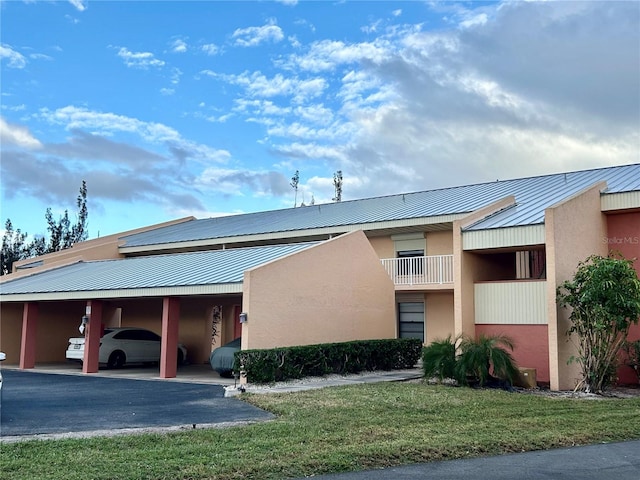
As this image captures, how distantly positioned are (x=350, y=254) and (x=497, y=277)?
4.38 m

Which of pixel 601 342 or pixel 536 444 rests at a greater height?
pixel 601 342

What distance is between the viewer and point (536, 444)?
8805 mm

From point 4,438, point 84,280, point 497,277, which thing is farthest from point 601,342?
point 84,280

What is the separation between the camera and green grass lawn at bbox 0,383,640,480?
7.36m

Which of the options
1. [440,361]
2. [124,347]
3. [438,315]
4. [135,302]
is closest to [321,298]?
[440,361]

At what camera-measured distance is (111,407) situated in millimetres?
12570

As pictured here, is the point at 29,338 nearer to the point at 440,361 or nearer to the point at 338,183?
the point at 440,361

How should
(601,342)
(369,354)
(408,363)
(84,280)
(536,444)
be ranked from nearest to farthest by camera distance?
(536,444) → (601,342) → (369,354) → (408,363) → (84,280)

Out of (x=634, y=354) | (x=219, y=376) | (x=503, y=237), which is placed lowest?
(x=219, y=376)

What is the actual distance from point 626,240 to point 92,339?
52.7ft

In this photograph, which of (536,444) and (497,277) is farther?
(497,277)

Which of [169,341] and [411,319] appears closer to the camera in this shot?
[169,341]

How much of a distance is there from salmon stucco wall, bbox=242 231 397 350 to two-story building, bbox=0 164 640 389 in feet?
0.13

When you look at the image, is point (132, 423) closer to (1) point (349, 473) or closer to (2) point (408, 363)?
(1) point (349, 473)
